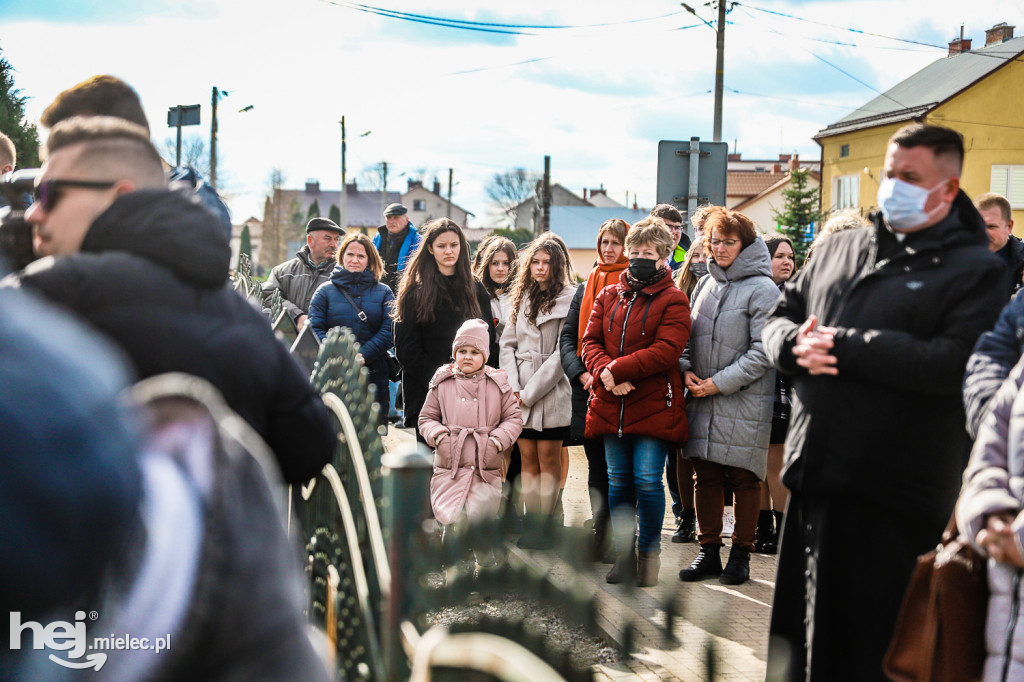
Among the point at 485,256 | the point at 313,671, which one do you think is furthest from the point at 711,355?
the point at 313,671

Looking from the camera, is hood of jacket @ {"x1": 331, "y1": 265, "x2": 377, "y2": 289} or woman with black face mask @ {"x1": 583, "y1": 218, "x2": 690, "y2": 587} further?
hood of jacket @ {"x1": 331, "y1": 265, "x2": 377, "y2": 289}

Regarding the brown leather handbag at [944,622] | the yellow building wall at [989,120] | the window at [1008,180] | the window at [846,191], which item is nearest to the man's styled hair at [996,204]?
the brown leather handbag at [944,622]

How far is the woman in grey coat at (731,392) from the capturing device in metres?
5.46

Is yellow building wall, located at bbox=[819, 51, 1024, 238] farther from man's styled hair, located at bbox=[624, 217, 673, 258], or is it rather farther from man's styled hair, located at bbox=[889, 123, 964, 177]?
man's styled hair, located at bbox=[889, 123, 964, 177]

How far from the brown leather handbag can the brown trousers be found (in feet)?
8.88

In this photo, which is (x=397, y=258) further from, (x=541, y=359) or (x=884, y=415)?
(x=884, y=415)

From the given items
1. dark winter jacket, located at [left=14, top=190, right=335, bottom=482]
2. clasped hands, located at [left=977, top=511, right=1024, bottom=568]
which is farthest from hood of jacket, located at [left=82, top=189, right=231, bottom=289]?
clasped hands, located at [left=977, top=511, right=1024, bottom=568]

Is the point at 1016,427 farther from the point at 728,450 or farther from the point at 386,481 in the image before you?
A: the point at 728,450

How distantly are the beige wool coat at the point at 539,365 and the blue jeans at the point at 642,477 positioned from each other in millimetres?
984

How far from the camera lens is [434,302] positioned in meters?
6.79

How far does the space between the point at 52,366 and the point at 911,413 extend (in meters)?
3.07

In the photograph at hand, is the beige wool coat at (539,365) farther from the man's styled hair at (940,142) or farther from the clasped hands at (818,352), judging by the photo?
the man's styled hair at (940,142)

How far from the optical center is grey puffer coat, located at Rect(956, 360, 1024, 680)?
258cm

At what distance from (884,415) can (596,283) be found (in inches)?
125
